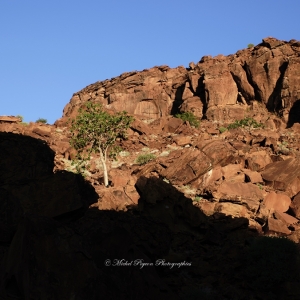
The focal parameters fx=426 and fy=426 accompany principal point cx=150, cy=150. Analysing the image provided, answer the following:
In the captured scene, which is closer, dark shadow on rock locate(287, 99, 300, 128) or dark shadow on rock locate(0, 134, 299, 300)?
dark shadow on rock locate(0, 134, 299, 300)

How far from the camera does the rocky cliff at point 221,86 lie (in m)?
56.1

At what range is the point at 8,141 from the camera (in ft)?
42.2

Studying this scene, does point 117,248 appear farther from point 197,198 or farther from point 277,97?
point 277,97

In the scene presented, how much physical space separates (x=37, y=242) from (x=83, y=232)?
2000mm

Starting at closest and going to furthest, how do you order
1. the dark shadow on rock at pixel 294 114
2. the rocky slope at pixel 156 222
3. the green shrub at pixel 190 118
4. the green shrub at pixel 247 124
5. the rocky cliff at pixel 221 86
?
the rocky slope at pixel 156 222
the green shrub at pixel 247 124
the green shrub at pixel 190 118
the dark shadow on rock at pixel 294 114
the rocky cliff at pixel 221 86

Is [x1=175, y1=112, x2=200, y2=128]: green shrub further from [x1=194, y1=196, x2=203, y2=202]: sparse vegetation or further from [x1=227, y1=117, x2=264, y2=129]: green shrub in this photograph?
[x1=194, y1=196, x2=203, y2=202]: sparse vegetation

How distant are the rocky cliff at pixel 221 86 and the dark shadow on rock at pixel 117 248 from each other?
40072 millimetres

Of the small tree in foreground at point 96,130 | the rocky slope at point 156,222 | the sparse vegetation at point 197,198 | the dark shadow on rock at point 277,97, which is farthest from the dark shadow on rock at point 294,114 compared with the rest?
the sparse vegetation at point 197,198

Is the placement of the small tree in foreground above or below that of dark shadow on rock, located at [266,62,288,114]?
below

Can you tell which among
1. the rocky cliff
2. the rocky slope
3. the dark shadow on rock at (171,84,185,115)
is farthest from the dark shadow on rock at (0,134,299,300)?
the dark shadow on rock at (171,84,185,115)

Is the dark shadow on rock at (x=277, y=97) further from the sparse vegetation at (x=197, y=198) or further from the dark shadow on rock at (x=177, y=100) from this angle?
the sparse vegetation at (x=197, y=198)

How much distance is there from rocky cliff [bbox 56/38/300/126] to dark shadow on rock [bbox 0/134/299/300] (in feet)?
131

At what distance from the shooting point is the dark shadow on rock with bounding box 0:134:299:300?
8.18 metres

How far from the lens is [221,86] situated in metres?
60.8
